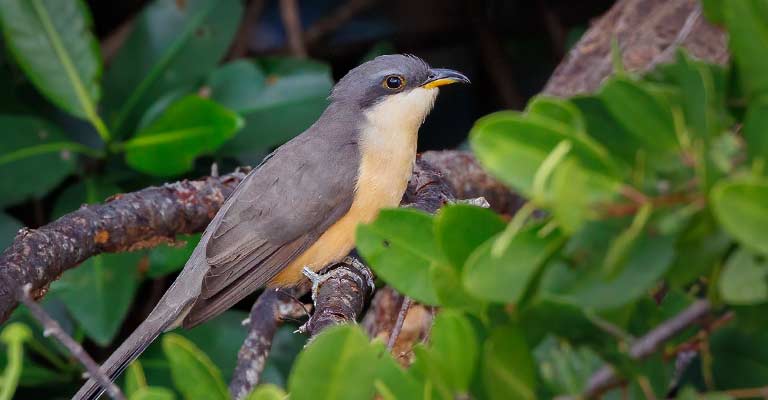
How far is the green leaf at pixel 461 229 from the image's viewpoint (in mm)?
1730

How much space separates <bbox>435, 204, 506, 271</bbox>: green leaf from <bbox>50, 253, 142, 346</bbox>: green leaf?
3457mm

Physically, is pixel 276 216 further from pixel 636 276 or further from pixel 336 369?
pixel 636 276

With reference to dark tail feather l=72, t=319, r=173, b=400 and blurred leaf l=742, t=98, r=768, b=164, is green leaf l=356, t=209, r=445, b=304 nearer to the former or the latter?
blurred leaf l=742, t=98, r=768, b=164

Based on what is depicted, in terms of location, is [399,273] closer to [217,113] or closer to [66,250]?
[66,250]

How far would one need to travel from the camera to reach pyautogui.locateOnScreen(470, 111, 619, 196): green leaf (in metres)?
1.45

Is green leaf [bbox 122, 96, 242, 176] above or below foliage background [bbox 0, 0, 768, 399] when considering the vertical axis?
below

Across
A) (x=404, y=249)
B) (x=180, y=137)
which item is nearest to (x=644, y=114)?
(x=404, y=249)

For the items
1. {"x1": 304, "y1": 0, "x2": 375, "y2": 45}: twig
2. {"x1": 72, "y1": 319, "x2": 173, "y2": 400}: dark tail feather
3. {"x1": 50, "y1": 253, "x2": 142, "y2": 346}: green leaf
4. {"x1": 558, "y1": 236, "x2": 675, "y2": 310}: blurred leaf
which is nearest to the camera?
{"x1": 558, "y1": 236, "x2": 675, "y2": 310}: blurred leaf

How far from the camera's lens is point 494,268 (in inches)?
60.5

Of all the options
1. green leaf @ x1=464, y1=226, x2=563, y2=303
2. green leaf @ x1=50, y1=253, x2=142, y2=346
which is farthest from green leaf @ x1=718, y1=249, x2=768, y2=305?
green leaf @ x1=50, y1=253, x2=142, y2=346

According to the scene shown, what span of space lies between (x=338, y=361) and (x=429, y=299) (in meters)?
0.39

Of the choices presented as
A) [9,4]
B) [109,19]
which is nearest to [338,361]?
[9,4]

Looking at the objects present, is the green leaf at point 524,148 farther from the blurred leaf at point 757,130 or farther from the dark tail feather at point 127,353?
the dark tail feather at point 127,353

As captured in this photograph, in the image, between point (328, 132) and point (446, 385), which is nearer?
point (446, 385)
